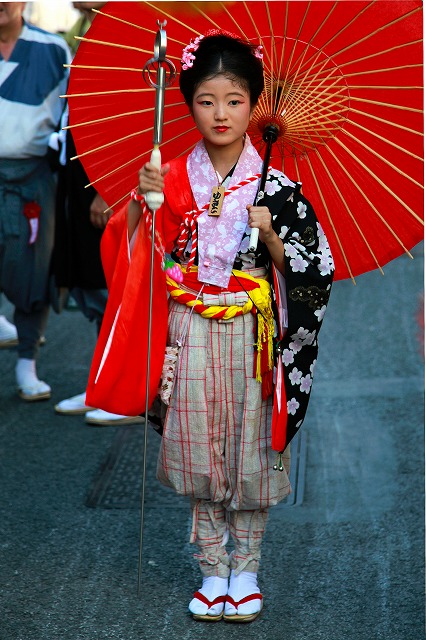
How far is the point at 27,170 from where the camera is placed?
558 centimetres

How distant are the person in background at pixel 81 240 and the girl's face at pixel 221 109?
209 centimetres

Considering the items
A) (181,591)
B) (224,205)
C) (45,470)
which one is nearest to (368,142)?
(224,205)

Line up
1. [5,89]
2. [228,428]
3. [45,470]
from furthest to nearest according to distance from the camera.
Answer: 1. [5,89]
2. [45,470]
3. [228,428]

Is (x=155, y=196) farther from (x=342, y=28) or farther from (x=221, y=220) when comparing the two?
(x=342, y=28)

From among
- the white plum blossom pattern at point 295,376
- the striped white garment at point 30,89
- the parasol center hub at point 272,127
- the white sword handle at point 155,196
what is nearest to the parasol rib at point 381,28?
the parasol center hub at point 272,127

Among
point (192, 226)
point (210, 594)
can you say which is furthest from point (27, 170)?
point (210, 594)

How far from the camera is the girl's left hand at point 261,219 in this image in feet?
10.3

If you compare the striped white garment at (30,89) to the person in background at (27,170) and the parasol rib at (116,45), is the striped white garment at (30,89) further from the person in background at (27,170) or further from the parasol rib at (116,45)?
the parasol rib at (116,45)

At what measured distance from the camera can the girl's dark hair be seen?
3174 mm

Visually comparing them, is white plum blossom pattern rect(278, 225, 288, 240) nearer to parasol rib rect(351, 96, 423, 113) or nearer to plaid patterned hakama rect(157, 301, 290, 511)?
plaid patterned hakama rect(157, 301, 290, 511)

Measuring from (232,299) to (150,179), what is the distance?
0.48 meters

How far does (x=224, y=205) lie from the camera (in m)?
3.26

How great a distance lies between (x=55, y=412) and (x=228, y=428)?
7.91 ft

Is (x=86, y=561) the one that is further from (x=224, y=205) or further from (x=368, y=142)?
(x=368, y=142)
